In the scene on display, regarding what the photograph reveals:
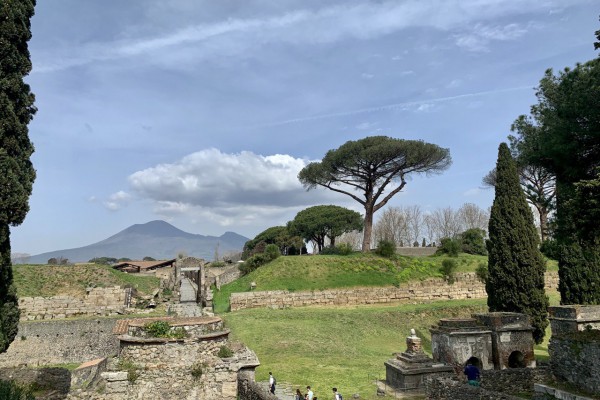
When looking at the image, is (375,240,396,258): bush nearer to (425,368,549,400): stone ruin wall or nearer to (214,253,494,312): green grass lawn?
(214,253,494,312): green grass lawn

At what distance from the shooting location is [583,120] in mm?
14742

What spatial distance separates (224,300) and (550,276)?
31958 millimetres

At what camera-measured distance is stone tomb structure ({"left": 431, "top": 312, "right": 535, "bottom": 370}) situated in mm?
16016

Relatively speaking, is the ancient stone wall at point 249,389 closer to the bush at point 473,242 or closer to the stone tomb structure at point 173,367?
the stone tomb structure at point 173,367

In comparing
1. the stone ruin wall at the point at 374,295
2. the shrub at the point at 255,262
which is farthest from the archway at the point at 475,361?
the shrub at the point at 255,262

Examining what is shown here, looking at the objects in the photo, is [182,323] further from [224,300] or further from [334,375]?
[224,300]

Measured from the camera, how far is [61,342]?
25969 millimetres

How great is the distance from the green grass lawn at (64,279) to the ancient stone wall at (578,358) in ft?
107

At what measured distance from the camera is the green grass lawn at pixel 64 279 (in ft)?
108

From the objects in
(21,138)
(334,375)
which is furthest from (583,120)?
(21,138)

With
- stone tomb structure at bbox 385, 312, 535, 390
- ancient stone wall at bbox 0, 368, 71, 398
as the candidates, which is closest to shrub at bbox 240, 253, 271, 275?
stone tomb structure at bbox 385, 312, 535, 390

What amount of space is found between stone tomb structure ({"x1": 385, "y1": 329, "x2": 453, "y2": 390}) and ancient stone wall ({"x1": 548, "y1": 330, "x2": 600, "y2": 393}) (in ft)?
11.4

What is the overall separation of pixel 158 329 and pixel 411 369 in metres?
9.24

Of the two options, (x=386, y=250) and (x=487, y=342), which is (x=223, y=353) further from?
(x=386, y=250)
